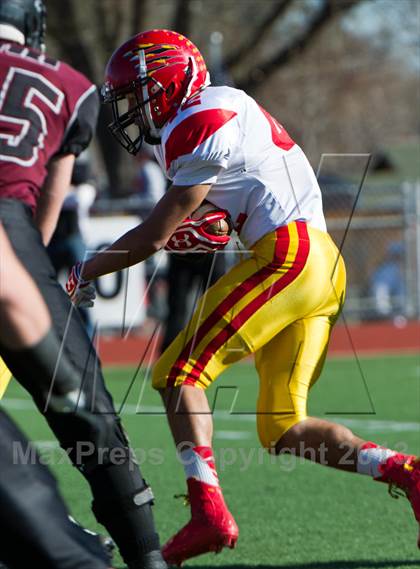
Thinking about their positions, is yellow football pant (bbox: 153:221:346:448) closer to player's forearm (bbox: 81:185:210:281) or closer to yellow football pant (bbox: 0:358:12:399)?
player's forearm (bbox: 81:185:210:281)

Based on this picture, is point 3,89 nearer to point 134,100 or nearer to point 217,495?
point 134,100

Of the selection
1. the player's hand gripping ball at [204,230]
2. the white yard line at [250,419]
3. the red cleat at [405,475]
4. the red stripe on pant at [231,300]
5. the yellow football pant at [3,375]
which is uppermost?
the player's hand gripping ball at [204,230]

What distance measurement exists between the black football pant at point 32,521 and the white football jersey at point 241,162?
5.41 ft

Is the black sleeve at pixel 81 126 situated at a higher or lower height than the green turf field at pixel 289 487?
higher

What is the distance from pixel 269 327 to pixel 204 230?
407 mm

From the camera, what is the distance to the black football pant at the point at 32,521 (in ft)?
8.40

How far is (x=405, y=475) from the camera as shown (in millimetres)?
4066

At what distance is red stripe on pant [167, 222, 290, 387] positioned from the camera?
13.8 feet

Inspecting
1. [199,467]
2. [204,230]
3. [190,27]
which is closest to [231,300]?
[204,230]

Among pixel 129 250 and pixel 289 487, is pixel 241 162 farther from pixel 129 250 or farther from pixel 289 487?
pixel 289 487

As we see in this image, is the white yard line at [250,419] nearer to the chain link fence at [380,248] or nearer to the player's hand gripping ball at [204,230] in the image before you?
the player's hand gripping ball at [204,230]

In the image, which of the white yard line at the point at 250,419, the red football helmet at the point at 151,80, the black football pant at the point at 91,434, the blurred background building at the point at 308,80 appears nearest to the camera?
the black football pant at the point at 91,434

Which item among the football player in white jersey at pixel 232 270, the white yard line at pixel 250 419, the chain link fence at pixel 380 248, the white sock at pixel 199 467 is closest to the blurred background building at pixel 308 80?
the chain link fence at pixel 380 248

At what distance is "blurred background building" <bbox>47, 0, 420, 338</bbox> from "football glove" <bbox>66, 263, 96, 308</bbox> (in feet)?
6.12
